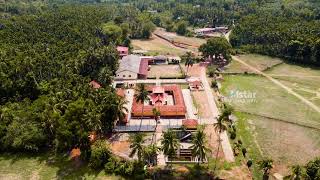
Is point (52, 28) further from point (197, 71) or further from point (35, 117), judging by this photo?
point (35, 117)

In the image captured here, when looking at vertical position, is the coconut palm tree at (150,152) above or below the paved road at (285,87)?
below

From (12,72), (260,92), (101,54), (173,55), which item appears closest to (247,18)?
(173,55)

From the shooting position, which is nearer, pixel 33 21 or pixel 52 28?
pixel 52 28

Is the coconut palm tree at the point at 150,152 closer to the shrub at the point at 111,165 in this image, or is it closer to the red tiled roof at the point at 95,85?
the shrub at the point at 111,165

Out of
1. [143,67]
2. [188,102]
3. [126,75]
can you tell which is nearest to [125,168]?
[188,102]

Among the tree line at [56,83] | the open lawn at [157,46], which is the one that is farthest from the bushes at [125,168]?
the open lawn at [157,46]

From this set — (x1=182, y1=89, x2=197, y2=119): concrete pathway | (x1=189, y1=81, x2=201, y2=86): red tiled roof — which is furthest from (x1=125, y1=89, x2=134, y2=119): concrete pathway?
(x1=189, y1=81, x2=201, y2=86): red tiled roof

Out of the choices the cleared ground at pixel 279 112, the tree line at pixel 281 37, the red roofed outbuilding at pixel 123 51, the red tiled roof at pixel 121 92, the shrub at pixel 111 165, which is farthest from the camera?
the red roofed outbuilding at pixel 123 51
